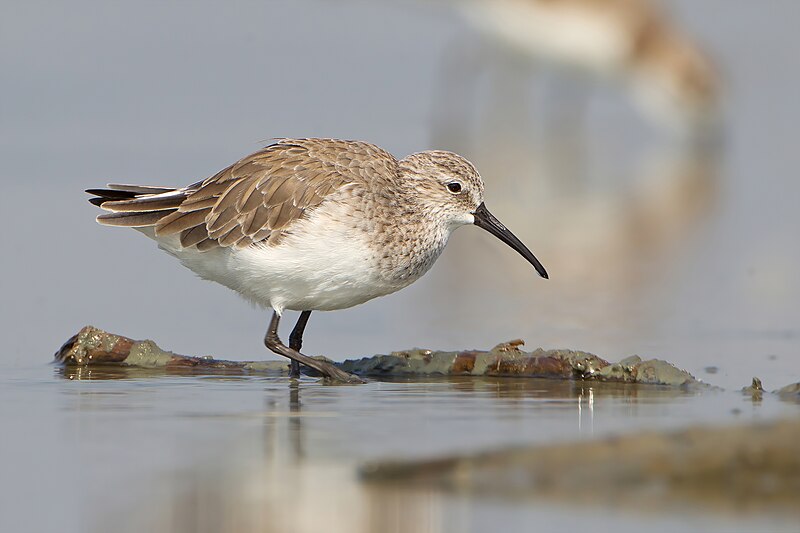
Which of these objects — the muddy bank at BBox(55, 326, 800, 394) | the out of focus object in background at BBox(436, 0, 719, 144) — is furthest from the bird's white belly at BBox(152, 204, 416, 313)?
the out of focus object in background at BBox(436, 0, 719, 144)

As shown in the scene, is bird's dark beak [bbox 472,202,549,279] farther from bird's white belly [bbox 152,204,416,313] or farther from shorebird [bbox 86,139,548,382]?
bird's white belly [bbox 152,204,416,313]

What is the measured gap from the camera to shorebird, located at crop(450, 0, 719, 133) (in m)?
19.4

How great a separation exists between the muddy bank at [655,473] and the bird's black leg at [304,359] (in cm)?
261

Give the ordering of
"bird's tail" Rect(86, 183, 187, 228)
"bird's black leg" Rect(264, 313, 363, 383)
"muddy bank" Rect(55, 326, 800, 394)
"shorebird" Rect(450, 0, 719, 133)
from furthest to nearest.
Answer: "shorebird" Rect(450, 0, 719, 133)
"bird's tail" Rect(86, 183, 187, 228)
"bird's black leg" Rect(264, 313, 363, 383)
"muddy bank" Rect(55, 326, 800, 394)

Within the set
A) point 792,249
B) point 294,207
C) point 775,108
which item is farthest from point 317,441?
point 775,108

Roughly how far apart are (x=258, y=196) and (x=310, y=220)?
413mm

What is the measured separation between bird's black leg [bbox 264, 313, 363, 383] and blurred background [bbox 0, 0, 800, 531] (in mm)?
249

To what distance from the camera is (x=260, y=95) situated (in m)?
18.9

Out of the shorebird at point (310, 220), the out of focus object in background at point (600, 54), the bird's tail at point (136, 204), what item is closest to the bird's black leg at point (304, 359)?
the shorebird at point (310, 220)

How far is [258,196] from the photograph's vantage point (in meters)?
8.00

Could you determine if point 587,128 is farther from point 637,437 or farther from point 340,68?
point 637,437

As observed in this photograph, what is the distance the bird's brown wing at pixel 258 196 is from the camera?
787 cm

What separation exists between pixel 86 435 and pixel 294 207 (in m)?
2.24

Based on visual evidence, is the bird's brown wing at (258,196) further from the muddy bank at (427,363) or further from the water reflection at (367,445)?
the water reflection at (367,445)
